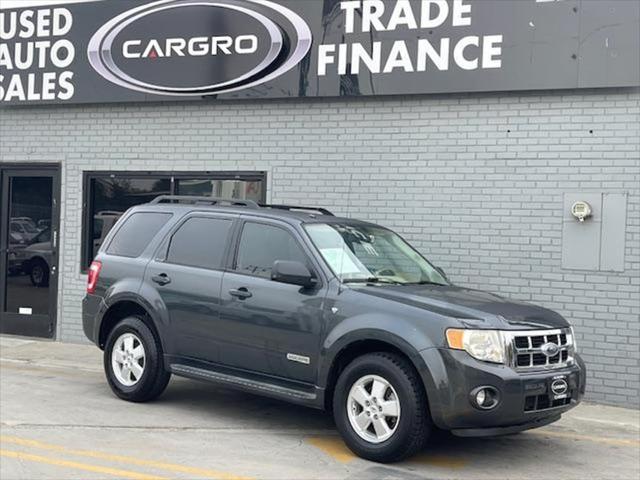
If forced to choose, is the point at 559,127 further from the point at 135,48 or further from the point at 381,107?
the point at 135,48

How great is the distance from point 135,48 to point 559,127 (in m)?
5.84

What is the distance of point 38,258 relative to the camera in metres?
11.8

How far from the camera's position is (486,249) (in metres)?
9.20

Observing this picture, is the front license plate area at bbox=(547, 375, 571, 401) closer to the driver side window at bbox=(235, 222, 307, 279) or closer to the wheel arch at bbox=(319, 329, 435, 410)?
the wheel arch at bbox=(319, 329, 435, 410)

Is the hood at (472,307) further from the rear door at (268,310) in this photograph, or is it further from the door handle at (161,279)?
the door handle at (161,279)

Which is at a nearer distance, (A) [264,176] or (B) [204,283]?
(B) [204,283]

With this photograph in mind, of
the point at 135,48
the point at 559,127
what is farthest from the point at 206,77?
the point at 559,127

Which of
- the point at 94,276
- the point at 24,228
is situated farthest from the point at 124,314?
the point at 24,228

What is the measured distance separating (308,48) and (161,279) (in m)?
3.96

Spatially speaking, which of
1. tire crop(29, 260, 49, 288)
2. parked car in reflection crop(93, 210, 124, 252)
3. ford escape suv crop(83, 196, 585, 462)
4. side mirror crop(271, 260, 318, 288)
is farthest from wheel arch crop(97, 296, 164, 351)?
tire crop(29, 260, 49, 288)

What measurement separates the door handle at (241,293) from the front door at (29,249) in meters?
5.57

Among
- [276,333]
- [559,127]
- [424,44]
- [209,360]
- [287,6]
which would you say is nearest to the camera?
[276,333]

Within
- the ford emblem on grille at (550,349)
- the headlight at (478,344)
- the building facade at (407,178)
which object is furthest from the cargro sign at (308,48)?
the headlight at (478,344)

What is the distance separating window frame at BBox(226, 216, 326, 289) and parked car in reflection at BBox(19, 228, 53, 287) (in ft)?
17.9
